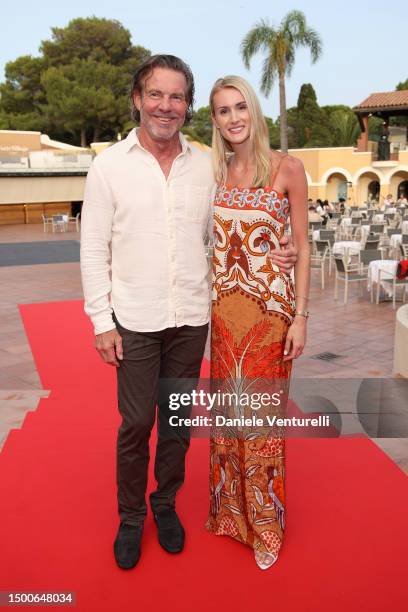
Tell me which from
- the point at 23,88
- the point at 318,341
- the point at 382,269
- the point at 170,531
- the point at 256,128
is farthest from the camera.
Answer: the point at 23,88

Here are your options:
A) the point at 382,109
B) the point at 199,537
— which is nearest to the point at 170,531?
the point at 199,537

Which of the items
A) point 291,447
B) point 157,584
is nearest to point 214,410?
point 157,584

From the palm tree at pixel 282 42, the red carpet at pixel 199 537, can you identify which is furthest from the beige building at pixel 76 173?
the red carpet at pixel 199 537

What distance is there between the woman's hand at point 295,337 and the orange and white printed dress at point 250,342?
2 centimetres

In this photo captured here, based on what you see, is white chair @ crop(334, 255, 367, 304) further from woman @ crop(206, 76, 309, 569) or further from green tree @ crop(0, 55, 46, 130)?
green tree @ crop(0, 55, 46, 130)

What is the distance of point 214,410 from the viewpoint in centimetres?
197

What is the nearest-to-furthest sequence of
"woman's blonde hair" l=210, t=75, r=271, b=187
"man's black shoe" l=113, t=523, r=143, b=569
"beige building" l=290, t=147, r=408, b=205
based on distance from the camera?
"woman's blonde hair" l=210, t=75, r=271, b=187, "man's black shoe" l=113, t=523, r=143, b=569, "beige building" l=290, t=147, r=408, b=205

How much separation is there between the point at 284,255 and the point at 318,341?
424cm

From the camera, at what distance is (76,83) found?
38188 millimetres

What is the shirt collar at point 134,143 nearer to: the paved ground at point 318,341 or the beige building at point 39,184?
the paved ground at point 318,341

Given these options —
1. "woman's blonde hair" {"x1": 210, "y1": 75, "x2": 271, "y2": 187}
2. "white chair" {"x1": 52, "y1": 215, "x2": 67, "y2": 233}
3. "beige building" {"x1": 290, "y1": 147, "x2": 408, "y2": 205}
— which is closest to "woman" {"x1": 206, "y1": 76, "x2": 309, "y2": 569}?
"woman's blonde hair" {"x1": 210, "y1": 75, "x2": 271, "y2": 187}

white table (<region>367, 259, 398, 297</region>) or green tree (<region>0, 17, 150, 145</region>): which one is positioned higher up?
green tree (<region>0, 17, 150, 145</region>)

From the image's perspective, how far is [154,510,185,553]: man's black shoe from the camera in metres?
1.91

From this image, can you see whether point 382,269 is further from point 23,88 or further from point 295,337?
point 23,88
